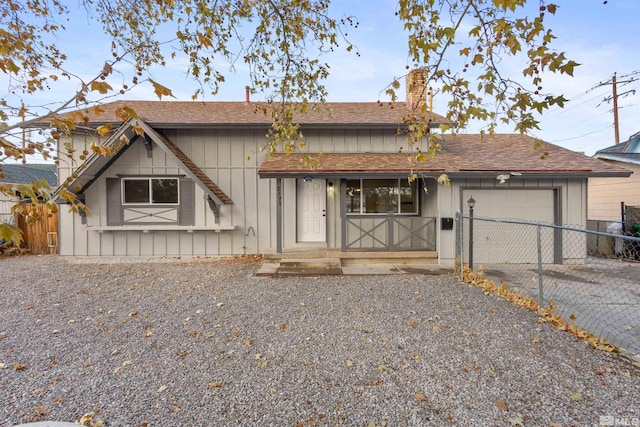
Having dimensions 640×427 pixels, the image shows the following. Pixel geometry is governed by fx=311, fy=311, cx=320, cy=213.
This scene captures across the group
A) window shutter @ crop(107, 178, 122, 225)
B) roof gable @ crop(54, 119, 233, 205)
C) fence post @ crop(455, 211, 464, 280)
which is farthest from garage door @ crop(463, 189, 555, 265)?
window shutter @ crop(107, 178, 122, 225)

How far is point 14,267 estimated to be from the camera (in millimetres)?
8023

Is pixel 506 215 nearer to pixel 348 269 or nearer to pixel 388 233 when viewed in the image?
pixel 388 233

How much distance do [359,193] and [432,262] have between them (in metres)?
2.83

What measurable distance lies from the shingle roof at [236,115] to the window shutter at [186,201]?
5.62ft

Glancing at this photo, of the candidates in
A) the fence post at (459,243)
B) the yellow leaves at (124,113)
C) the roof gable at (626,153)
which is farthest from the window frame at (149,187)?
the roof gable at (626,153)

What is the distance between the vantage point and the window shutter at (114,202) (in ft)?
29.8

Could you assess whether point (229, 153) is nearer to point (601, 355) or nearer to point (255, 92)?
point (255, 92)

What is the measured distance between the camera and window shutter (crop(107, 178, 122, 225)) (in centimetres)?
909

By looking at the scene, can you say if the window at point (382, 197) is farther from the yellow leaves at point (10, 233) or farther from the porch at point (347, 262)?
the yellow leaves at point (10, 233)

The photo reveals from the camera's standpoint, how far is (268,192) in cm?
948

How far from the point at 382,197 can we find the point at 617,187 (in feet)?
32.9

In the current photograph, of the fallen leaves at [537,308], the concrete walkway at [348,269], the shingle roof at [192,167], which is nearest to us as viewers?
the fallen leaves at [537,308]

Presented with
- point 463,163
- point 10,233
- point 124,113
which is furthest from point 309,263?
point 10,233

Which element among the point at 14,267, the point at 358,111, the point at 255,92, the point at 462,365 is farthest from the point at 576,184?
the point at 14,267
